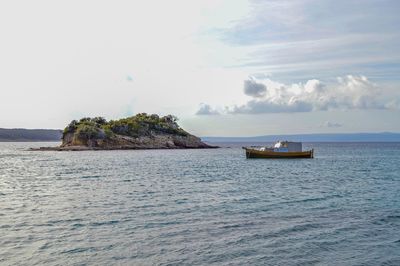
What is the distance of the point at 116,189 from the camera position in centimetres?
4700

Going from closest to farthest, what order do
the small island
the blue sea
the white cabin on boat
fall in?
the blue sea < the white cabin on boat < the small island

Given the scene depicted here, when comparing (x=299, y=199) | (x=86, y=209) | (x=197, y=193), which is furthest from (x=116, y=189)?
(x=299, y=199)

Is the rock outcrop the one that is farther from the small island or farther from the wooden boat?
the wooden boat

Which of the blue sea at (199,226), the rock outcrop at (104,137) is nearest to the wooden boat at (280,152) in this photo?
the blue sea at (199,226)

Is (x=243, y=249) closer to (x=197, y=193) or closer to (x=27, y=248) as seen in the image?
(x=27, y=248)

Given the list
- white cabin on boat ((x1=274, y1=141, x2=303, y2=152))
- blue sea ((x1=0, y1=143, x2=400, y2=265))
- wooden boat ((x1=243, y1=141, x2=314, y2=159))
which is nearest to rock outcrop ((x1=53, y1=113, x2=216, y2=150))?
wooden boat ((x1=243, y1=141, x2=314, y2=159))

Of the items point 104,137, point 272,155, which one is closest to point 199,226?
point 272,155

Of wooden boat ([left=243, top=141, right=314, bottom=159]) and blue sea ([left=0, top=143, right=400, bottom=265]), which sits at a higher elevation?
wooden boat ([left=243, top=141, right=314, bottom=159])

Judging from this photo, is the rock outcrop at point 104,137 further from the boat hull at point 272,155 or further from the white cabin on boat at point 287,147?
the white cabin on boat at point 287,147

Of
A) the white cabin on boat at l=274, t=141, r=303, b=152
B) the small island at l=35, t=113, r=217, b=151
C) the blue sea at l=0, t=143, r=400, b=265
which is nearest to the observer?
the blue sea at l=0, t=143, r=400, b=265

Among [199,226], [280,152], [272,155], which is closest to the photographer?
[199,226]

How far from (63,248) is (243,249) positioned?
8.22 meters

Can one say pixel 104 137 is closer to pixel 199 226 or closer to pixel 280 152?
pixel 280 152

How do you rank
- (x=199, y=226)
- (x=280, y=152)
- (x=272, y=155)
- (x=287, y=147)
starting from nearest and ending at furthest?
(x=199, y=226) → (x=280, y=152) → (x=272, y=155) → (x=287, y=147)
